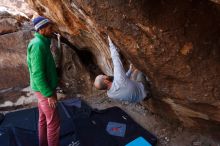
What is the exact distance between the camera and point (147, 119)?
555 centimetres

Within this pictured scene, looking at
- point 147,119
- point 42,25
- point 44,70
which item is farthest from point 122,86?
point 147,119

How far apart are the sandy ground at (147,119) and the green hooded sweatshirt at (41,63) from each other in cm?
197

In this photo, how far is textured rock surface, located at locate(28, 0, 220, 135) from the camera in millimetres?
3264

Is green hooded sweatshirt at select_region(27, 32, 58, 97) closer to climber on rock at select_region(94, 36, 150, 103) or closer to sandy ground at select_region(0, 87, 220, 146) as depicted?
climber on rock at select_region(94, 36, 150, 103)

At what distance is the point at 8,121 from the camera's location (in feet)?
18.6

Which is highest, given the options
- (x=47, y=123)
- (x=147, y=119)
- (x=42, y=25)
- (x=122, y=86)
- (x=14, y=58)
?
(x=42, y=25)

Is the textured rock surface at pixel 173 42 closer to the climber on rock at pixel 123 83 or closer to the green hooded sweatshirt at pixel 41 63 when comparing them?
the climber on rock at pixel 123 83

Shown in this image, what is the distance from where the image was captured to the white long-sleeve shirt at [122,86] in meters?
4.09

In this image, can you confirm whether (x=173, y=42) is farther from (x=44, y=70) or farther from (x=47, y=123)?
(x=47, y=123)

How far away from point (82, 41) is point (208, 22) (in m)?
3.16

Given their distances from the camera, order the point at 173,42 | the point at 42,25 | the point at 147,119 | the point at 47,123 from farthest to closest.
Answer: the point at 147,119, the point at 47,123, the point at 42,25, the point at 173,42

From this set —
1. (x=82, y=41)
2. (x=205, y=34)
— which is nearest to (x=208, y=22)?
(x=205, y=34)

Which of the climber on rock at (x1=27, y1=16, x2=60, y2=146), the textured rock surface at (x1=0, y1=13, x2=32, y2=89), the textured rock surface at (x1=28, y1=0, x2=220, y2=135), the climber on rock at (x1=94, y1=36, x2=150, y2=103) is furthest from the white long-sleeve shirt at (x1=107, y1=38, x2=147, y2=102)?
the textured rock surface at (x1=0, y1=13, x2=32, y2=89)

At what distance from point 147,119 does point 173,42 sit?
2.39m
